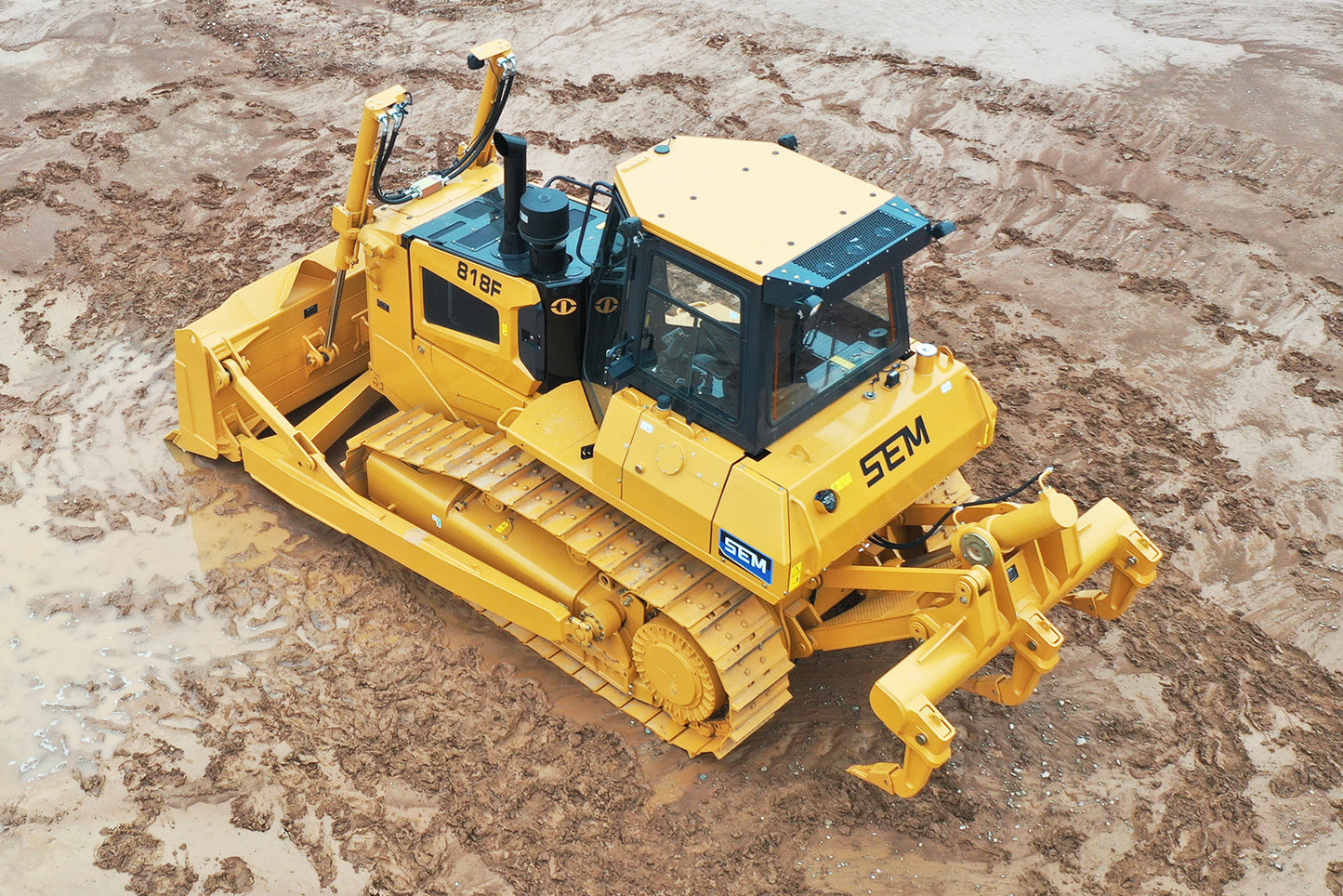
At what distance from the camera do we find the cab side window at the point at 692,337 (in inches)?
204

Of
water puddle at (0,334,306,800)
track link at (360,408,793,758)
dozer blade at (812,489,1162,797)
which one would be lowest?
water puddle at (0,334,306,800)

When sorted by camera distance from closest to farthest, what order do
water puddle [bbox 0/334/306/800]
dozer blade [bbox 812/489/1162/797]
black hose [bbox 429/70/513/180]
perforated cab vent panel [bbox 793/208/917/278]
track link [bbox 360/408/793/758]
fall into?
perforated cab vent panel [bbox 793/208/917/278] < dozer blade [bbox 812/489/1162/797] < track link [bbox 360/408/793/758] < water puddle [bbox 0/334/306/800] < black hose [bbox 429/70/513/180]

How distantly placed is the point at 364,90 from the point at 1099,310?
715 centimetres

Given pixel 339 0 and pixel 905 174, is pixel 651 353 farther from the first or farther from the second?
pixel 339 0

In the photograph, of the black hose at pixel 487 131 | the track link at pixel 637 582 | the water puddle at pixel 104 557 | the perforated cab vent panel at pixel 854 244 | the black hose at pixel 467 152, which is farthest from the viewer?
the black hose at pixel 487 131

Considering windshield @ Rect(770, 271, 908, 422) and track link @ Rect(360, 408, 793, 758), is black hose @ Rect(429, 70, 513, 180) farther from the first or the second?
windshield @ Rect(770, 271, 908, 422)

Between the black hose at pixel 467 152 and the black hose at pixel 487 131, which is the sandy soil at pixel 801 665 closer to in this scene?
the black hose at pixel 467 152

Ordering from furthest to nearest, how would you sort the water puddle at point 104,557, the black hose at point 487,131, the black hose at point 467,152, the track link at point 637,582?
1. the black hose at point 487,131
2. the black hose at point 467,152
3. the water puddle at point 104,557
4. the track link at point 637,582

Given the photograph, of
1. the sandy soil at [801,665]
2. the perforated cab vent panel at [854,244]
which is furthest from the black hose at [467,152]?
the perforated cab vent panel at [854,244]

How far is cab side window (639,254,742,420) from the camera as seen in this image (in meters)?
5.18

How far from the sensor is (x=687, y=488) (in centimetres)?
542

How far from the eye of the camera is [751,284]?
496cm

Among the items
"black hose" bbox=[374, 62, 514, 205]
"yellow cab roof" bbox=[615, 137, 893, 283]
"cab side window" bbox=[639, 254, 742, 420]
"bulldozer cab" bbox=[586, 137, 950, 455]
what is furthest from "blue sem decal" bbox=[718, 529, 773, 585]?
"black hose" bbox=[374, 62, 514, 205]

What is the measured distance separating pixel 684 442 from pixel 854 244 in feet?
3.81
